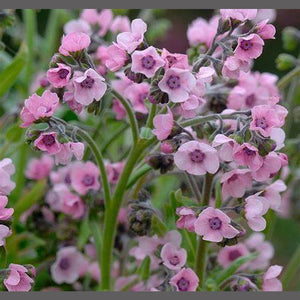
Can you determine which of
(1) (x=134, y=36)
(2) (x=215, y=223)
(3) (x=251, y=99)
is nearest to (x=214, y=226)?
(2) (x=215, y=223)

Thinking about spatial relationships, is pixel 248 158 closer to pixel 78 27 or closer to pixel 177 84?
pixel 177 84

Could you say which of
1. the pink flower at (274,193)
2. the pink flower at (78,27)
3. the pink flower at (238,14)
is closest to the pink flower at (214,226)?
the pink flower at (274,193)

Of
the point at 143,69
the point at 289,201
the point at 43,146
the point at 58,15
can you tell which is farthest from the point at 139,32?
the point at 289,201

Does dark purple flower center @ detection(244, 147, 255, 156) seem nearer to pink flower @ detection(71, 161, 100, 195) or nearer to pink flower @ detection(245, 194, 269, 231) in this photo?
pink flower @ detection(245, 194, 269, 231)

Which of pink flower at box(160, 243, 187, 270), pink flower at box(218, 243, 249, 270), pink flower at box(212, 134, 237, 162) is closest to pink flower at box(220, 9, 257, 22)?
pink flower at box(212, 134, 237, 162)

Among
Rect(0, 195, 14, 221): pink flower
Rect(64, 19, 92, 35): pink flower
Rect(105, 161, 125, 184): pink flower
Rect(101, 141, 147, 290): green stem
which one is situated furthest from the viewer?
Rect(64, 19, 92, 35): pink flower
